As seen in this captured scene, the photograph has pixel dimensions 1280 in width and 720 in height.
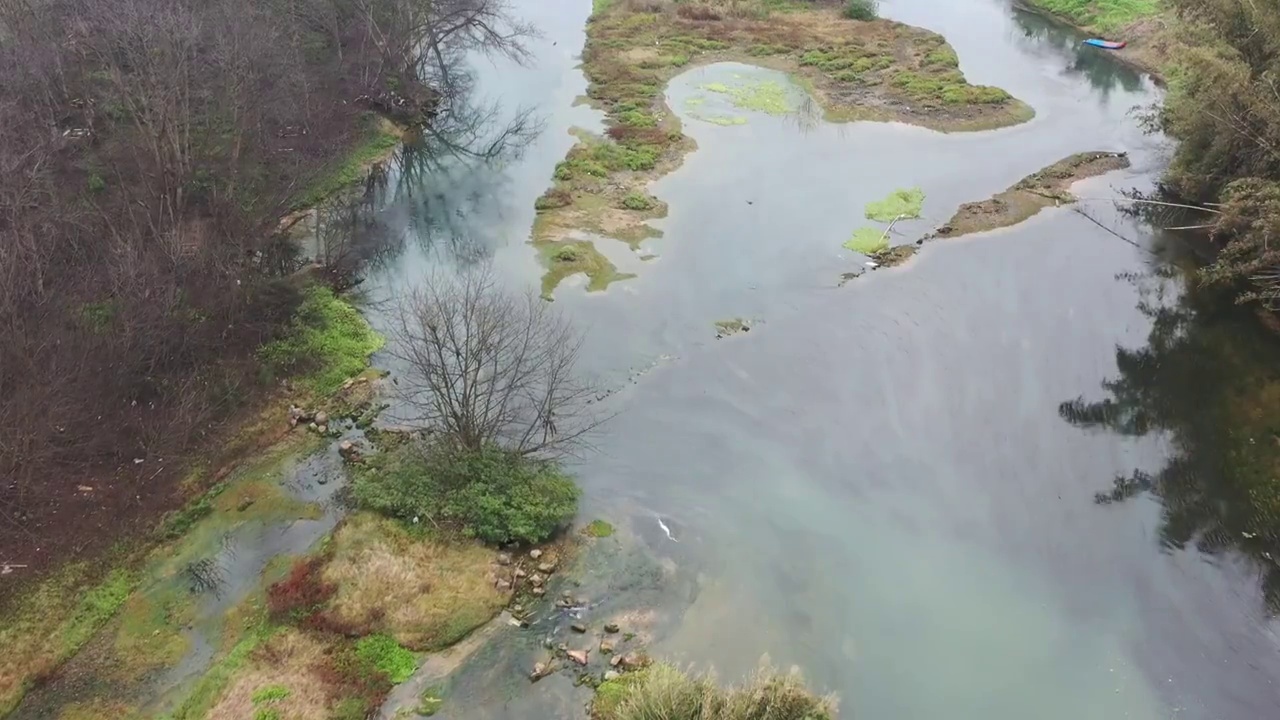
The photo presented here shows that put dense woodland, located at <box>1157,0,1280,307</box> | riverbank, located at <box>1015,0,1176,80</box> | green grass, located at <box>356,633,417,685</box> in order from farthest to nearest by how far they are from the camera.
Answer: riverbank, located at <box>1015,0,1176,80</box> < dense woodland, located at <box>1157,0,1280,307</box> < green grass, located at <box>356,633,417,685</box>

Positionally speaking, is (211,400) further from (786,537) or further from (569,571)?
(786,537)

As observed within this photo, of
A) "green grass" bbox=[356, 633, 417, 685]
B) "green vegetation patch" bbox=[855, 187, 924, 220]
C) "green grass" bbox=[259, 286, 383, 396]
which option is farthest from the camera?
"green vegetation patch" bbox=[855, 187, 924, 220]

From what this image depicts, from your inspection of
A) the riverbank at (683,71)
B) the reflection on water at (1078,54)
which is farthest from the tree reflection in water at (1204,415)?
the reflection on water at (1078,54)

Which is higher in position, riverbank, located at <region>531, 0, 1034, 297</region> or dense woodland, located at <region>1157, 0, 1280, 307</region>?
dense woodland, located at <region>1157, 0, 1280, 307</region>

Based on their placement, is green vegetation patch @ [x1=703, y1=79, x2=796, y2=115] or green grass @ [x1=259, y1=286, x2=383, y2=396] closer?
green grass @ [x1=259, y1=286, x2=383, y2=396]

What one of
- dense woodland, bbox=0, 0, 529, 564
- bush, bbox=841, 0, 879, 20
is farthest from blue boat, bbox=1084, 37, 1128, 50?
dense woodland, bbox=0, 0, 529, 564

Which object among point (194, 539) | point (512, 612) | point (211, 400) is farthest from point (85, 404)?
point (512, 612)

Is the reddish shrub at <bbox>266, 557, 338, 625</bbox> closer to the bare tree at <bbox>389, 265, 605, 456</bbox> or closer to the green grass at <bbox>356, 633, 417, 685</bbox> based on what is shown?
the green grass at <bbox>356, 633, 417, 685</bbox>
